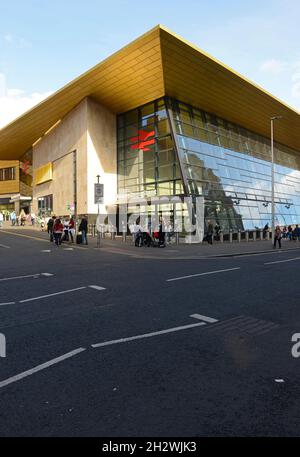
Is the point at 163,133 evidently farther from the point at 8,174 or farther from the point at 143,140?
the point at 8,174

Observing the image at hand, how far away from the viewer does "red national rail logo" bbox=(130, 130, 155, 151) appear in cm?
3028

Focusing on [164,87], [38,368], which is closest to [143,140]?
[164,87]

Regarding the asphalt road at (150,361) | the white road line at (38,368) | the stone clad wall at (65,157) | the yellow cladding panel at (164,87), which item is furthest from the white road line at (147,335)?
the stone clad wall at (65,157)

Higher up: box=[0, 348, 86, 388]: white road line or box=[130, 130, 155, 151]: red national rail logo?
box=[130, 130, 155, 151]: red national rail logo

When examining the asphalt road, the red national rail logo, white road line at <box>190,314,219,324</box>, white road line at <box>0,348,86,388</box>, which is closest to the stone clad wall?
the red national rail logo

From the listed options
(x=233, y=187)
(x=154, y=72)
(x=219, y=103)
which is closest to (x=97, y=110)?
(x=154, y=72)

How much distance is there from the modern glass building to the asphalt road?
20092mm

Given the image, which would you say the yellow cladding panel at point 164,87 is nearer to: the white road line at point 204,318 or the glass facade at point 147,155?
the glass facade at point 147,155

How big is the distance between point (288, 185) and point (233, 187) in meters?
17.0

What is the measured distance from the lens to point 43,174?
139ft

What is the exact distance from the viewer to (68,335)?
193 inches

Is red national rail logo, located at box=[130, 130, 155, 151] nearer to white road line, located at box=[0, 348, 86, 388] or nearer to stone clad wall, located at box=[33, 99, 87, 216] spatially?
stone clad wall, located at box=[33, 99, 87, 216]

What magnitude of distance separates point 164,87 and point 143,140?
17.7ft

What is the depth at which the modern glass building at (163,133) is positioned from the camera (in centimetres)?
2577
